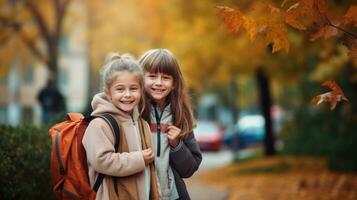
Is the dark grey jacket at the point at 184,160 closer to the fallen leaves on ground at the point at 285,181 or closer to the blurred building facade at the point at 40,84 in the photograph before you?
the fallen leaves on ground at the point at 285,181

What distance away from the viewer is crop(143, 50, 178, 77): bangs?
3936 mm

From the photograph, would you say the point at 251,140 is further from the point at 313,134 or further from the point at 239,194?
the point at 239,194

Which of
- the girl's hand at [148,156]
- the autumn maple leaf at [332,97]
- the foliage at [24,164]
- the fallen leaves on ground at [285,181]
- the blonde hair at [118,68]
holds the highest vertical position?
the blonde hair at [118,68]

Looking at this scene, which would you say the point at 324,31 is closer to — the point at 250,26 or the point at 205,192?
the point at 250,26

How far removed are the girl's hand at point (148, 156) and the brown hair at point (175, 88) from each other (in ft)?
1.26

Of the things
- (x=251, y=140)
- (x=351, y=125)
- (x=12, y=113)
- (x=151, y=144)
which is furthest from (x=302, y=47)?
(x=12, y=113)

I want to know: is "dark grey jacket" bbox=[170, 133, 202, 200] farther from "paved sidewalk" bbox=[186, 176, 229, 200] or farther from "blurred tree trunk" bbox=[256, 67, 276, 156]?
"blurred tree trunk" bbox=[256, 67, 276, 156]

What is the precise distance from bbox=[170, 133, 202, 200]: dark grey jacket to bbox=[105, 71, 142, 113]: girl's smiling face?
18.0 inches

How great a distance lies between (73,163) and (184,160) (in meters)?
0.72

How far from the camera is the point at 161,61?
3945mm

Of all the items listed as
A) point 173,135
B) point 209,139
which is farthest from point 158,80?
point 209,139

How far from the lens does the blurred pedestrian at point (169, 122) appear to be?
382cm

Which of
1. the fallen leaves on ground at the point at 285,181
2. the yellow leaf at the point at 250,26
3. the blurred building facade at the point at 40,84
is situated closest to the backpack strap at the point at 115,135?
the yellow leaf at the point at 250,26

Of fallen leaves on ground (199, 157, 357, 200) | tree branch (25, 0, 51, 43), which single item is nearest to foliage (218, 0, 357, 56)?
fallen leaves on ground (199, 157, 357, 200)
